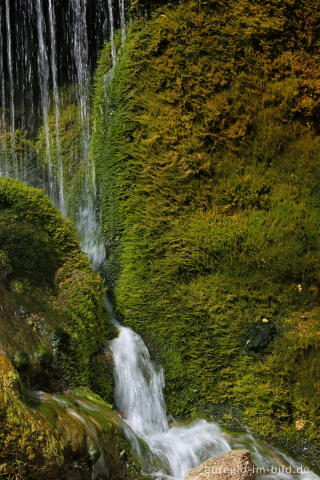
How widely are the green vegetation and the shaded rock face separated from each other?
5.13ft

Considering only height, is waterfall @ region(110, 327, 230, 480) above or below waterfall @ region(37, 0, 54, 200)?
below

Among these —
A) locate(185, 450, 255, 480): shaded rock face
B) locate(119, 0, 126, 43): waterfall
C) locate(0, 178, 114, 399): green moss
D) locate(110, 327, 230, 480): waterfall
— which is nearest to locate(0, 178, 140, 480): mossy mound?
locate(0, 178, 114, 399): green moss

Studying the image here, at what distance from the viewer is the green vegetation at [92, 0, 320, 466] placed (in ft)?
17.3

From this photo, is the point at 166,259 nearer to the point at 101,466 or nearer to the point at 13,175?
the point at 101,466

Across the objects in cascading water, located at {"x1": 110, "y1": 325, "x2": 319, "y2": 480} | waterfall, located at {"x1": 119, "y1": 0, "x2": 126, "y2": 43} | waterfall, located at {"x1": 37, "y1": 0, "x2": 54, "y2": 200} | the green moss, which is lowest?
cascading water, located at {"x1": 110, "y1": 325, "x2": 319, "y2": 480}

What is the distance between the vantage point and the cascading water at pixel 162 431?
4148 millimetres

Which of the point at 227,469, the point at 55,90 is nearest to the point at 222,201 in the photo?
the point at 227,469

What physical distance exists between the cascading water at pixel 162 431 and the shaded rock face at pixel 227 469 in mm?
416

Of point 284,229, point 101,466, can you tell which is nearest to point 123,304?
point 284,229

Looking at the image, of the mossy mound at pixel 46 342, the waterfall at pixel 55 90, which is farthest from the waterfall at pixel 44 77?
the mossy mound at pixel 46 342

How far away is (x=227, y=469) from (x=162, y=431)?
1457 mm

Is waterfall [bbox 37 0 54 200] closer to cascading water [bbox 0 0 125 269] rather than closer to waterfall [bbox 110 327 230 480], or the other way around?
cascading water [bbox 0 0 125 269]

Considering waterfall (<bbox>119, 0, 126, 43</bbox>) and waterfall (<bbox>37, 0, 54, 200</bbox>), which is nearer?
waterfall (<bbox>119, 0, 126, 43</bbox>)

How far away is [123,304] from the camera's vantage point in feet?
19.0
